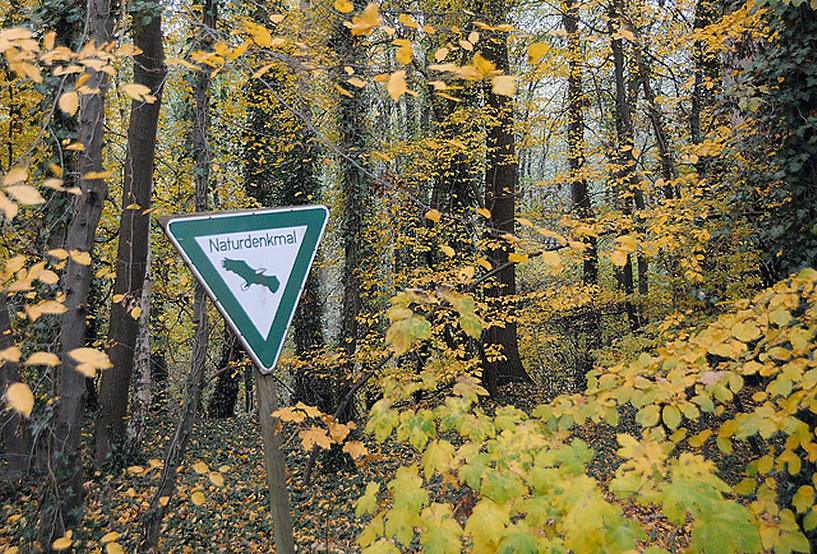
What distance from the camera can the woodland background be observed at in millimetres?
1981

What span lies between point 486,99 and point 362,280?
5419mm

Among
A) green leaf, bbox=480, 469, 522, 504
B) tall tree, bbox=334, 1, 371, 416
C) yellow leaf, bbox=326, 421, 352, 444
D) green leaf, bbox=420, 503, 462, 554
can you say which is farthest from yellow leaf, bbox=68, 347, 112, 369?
tall tree, bbox=334, 1, 371, 416

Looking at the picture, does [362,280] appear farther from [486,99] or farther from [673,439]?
[673,439]

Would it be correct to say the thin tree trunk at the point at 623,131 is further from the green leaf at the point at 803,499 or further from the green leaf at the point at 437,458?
the green leaf at the point at 437,458

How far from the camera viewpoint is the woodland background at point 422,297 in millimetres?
1981

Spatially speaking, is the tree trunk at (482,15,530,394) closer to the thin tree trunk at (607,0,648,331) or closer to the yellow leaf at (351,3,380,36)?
the thin tree trunk at (607,0,648,331)

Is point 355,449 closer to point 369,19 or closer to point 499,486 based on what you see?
point 499,486

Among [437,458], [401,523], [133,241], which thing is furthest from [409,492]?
[133,241]

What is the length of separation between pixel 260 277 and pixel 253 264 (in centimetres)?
6

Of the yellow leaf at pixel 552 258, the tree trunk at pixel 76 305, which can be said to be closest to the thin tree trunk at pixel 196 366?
the tree trunk at pixel 76 305

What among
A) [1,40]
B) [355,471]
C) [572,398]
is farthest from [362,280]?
[1,40]

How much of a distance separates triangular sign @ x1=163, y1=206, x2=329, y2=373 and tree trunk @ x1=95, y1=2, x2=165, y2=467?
460 cm

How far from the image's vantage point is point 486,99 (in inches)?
431

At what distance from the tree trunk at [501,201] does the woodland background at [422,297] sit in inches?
3.2
